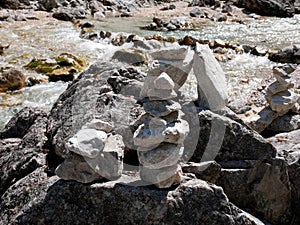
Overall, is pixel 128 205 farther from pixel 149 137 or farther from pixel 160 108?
pixel 160 108

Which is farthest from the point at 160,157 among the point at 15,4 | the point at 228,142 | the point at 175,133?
the point at 15,4

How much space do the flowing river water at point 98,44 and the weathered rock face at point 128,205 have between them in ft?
21.9

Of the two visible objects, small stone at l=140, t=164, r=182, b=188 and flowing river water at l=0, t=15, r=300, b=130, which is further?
flowing river water at l=0, t=15, r=300, b=130

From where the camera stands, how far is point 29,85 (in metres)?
14.7

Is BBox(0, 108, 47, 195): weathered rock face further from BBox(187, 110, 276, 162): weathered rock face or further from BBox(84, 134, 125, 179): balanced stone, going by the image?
BBox(187, 110, 276, 162): weathered rock face

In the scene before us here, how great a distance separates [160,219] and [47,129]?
A: 8.08 feet

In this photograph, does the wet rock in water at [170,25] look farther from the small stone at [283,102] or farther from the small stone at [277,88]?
the small stone at [283,102]

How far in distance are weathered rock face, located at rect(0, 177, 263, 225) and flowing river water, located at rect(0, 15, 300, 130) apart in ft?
21.9

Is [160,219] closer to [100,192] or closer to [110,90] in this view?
[100,192]

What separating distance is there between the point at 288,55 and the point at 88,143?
14.8 m

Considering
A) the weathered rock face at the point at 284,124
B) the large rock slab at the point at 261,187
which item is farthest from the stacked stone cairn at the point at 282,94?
the large rock slab at the point at 261,187

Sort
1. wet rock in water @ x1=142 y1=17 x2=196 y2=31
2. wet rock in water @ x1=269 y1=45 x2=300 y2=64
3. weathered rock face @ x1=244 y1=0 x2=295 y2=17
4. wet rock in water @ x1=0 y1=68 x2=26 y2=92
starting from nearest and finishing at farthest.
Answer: wet rock in water @ x1=0 y1=68 x2=26 y2=92 < wet rock in water @ x1=269 y1=45 x2=300 y2=64 < wet rock in water @ x1=142 y1=17 x2=196 y2=31 < weathered rock face @ x1=244 y1=0 x2=295 y2=17

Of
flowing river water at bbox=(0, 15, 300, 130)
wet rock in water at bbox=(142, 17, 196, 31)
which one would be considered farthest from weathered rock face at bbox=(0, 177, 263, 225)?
wet rock in water at bbox=(142, 17, 196, 31)

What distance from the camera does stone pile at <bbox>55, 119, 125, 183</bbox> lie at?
4586mm
